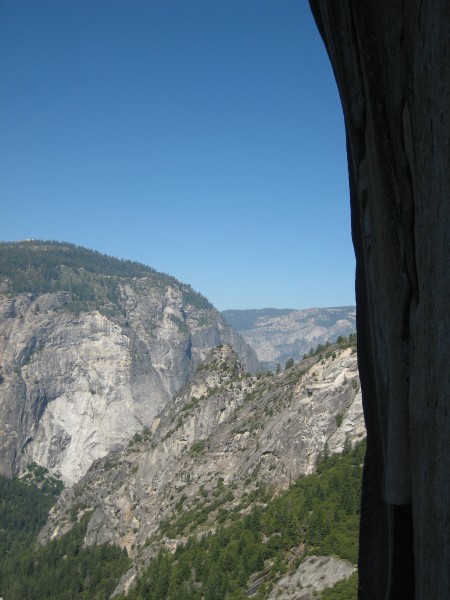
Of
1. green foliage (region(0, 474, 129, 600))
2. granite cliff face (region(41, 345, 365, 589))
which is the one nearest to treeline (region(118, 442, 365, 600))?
granite cliff face (region(41, 345, 365, 589))

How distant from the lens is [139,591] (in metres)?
67.0

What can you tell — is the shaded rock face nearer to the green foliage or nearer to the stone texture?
the stone texture

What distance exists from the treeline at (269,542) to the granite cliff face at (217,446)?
5.44 metres

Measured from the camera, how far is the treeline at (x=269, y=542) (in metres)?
52.7

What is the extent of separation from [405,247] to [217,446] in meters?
89.6

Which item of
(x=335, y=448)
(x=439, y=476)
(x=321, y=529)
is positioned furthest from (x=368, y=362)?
(x=335, y=448)

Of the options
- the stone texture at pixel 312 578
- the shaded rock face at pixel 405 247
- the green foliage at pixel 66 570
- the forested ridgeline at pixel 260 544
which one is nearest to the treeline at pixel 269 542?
the forested ridgeline at pixel 260 544

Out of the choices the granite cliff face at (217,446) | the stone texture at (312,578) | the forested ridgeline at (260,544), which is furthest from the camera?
the granite cliff face at (217,446)

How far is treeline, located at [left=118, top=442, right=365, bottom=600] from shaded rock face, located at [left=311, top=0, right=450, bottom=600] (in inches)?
1726

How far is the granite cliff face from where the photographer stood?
73875 mm

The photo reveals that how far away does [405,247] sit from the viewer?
509 cm

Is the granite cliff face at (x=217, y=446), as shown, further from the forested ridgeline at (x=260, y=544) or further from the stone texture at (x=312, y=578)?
the stone texture at (x=312, y=578)

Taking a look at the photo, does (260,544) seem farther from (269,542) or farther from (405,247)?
(405,247)

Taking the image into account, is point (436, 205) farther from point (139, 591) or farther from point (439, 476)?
point (139, 591)
